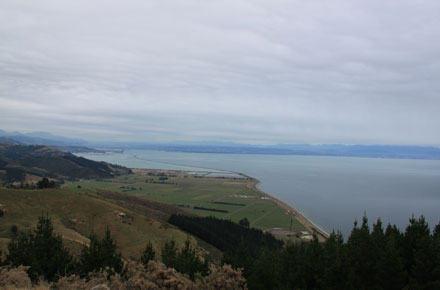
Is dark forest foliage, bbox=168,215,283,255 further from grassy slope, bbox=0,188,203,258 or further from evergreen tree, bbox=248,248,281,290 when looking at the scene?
evergreen tree, bbox=248,248,281,290

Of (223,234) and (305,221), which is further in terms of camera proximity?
(305,221)

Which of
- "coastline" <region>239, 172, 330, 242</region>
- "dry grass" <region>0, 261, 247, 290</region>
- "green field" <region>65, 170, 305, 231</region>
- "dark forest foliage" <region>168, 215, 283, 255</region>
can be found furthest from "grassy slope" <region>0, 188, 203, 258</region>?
"dry grass" <region>0, 261, 247, 290</region>

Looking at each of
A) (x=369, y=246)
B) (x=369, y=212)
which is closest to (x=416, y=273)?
(x=369, y=246)

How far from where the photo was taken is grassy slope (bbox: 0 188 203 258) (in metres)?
36.5

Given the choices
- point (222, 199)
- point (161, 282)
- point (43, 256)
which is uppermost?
point (161, 282)

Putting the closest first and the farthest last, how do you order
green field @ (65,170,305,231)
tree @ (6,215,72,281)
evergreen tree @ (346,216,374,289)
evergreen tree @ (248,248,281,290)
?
evergreen tree @ (248,248,281,290)
evergreen tree @ (346,216,374,289)
tree @ (6,215,72,281)
green field @ (65,170,305,231)

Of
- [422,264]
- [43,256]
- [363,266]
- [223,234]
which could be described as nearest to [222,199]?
[223,234]

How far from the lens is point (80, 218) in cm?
4250

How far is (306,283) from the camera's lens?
17.2 m

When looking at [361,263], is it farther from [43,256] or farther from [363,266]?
[43,256]

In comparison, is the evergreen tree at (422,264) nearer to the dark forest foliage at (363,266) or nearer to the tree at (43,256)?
the dark forest foliage at (363,266)

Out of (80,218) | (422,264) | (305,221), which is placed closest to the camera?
(422,264)

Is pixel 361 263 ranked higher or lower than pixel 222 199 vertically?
higher

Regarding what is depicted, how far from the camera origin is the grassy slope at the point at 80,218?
1438 inches
